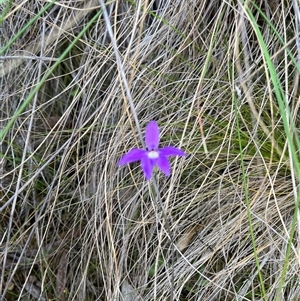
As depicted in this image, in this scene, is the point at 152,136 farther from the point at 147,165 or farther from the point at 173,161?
the point at 173,161

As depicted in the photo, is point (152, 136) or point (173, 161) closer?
point (152, 136)

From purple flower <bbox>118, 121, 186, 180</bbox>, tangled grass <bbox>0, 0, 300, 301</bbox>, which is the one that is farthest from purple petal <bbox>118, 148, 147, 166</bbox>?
tangled grass <bbox>0, 0, 300, 301</bbox>

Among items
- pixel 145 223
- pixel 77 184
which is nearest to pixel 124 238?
pixel 145 223

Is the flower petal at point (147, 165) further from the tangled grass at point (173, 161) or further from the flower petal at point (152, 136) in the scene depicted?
the tangled grass at point (173, 161)

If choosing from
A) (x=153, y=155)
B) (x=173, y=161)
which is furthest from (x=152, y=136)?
(x=173, y=161)

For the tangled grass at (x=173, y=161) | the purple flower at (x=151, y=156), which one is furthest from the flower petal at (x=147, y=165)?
the tangled grass at (x=173, y=161)

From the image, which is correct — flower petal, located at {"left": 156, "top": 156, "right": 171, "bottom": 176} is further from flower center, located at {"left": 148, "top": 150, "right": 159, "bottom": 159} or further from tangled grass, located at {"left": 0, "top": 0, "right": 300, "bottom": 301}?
tangled grass, located at {"left": 0, "top": 0, "right": 300, "bottom": 301}
